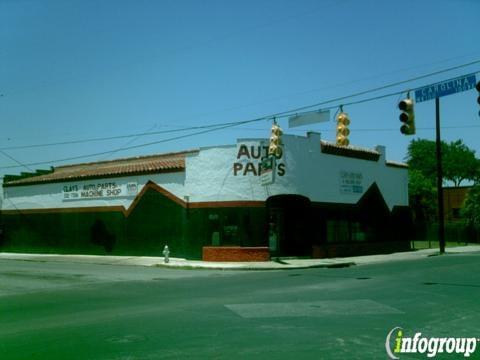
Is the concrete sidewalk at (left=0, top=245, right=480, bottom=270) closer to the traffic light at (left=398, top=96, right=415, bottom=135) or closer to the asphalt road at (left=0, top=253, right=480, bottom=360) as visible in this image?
the asphalt road at (left=0, top=253, right=480, bottom=360)

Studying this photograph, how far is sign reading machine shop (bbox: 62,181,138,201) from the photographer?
32250 millimetres

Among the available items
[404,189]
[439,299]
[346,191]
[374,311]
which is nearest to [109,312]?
[374,311]

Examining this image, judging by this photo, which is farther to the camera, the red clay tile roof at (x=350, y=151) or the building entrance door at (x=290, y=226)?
the red clay tile roof at (x=350, y=151)

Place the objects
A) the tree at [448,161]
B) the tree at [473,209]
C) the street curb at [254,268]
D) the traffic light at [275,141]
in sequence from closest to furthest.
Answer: the traffic light at [275,141], the street curb at [254,268], the tree at [473,209], the tree at [448,161]

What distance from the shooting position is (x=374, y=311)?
11570mm

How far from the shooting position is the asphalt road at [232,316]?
323 inches

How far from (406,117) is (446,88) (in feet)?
5.57

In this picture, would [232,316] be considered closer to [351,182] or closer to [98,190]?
[351,182]

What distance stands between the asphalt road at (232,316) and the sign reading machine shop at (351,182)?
14.1 meters

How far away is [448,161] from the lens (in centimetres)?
8288

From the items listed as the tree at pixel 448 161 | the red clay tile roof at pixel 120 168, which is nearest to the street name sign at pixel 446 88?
the red clay tile roof at pixel 120 168

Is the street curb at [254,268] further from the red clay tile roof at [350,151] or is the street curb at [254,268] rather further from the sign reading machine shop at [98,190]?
the red clay tile roof at [350,151]
